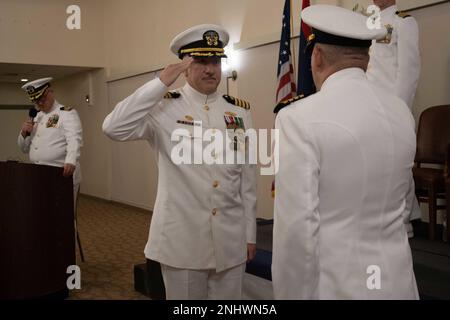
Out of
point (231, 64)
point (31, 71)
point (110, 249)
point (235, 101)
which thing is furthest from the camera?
point (31, 71)

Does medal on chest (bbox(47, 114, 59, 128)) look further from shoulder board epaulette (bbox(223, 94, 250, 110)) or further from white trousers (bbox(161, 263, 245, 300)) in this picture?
white trousers (bbox(161, 263, 245, 300))

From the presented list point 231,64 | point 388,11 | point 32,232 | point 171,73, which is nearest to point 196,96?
point 171,73

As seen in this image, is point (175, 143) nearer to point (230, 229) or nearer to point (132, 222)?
point (230, 229)

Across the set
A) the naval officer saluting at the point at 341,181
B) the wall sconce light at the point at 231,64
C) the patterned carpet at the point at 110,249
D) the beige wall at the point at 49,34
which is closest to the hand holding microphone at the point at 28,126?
the patterned carpet at the point at 110,249

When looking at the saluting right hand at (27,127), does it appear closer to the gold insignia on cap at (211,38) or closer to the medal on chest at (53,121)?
the medal on chest at (53,121)

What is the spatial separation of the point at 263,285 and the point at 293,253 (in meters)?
1.83

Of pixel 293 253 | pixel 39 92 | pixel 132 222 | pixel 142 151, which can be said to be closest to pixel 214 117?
pixel 293 253

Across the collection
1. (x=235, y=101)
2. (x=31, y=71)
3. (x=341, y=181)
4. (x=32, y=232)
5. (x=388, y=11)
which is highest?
(x=31, y=71)

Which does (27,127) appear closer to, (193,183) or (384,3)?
(193,183)

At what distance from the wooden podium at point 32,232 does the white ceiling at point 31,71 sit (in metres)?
5.74

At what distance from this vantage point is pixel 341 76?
125 centimetres

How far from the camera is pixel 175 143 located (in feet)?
6.30

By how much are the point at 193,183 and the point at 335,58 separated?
2.76 feet

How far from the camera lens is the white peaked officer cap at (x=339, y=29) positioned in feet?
3.99
